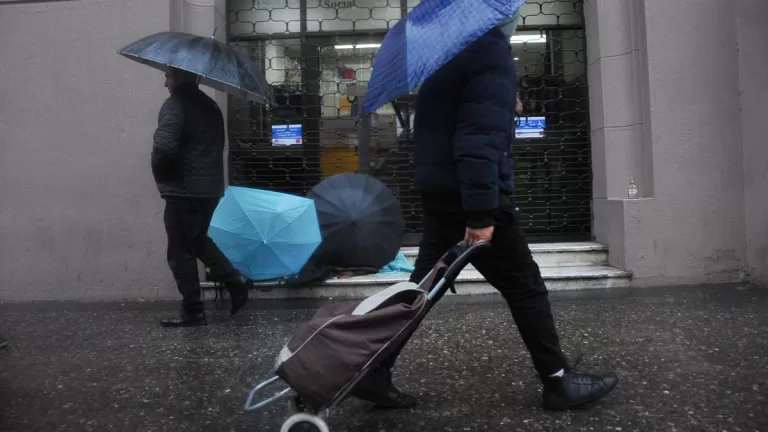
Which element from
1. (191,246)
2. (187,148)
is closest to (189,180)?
(187,148)

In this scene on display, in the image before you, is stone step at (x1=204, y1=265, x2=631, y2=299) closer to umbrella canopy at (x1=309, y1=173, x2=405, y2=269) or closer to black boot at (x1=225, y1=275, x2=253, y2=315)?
umbrella canopy at (x1=309, y1=173, x2=405, y2=269)

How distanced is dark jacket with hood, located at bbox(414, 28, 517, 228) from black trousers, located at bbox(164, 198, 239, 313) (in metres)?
2.50

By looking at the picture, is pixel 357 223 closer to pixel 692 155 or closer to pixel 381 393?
pixel 381 393

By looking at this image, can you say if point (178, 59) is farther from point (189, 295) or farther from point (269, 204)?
point (189, 295)

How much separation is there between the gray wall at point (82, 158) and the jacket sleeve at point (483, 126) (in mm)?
4477

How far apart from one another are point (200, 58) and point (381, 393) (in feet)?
9.19

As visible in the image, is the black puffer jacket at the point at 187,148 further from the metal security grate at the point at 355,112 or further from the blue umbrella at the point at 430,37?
the blue umbrella at the point at 430,37

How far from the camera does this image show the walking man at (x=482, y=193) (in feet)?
8.66

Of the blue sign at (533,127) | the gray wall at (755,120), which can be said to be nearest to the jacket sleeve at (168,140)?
the blue sign at (533,127)

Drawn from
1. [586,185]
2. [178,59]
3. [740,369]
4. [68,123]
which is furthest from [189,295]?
[586,185]

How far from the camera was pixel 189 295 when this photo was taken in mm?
4992

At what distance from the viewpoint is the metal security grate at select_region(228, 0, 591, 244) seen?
23.9 feet

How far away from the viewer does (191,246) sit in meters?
4.96

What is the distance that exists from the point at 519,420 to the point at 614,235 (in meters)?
3.98
